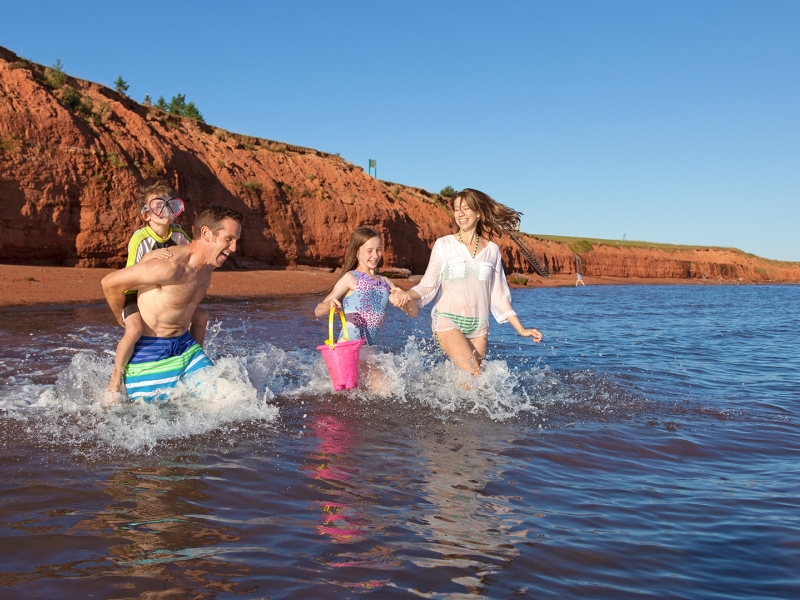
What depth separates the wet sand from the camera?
15.5 metres

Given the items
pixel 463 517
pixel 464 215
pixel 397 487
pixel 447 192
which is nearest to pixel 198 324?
pixel 464 215

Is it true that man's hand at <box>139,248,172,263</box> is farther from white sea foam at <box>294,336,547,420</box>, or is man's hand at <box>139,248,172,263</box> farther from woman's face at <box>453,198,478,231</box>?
woman's face at <box>453,198,478,231</box>

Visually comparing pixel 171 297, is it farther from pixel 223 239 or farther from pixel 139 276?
pixel 223 239

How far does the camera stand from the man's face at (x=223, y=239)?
5.08 m

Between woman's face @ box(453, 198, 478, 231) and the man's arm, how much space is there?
8.65 ft

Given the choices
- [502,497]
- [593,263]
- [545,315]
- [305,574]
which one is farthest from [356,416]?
[593,263]

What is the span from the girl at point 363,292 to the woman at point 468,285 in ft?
1.08

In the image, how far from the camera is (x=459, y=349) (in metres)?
6.30

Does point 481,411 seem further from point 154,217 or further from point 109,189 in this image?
point 109,189

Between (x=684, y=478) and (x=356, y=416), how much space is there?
265 centimetres

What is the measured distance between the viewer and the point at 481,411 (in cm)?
612

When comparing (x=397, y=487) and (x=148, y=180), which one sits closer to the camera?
(x=397, y=487)

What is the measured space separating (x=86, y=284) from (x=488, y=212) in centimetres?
1440

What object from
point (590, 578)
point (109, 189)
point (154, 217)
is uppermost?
point (109, 189)
